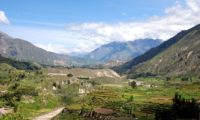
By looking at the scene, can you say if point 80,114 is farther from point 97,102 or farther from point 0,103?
point 0,103

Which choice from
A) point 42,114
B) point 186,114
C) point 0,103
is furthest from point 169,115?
point 0,103

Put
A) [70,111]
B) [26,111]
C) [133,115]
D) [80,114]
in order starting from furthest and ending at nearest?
[26,111], [70,111], [80,114], [133,115]

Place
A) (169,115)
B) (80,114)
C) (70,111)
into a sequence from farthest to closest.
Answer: (70,111) < (80,114) < (169,115)

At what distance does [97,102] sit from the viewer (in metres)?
199

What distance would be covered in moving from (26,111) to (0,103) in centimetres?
1347

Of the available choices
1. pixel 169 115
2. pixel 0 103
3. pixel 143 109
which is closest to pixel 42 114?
pixel 0 103

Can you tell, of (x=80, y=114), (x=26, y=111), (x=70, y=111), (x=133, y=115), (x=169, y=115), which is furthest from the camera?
(x=26, y=111)

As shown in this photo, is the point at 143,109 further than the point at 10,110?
No

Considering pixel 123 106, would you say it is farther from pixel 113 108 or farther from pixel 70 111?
pixel 70 111

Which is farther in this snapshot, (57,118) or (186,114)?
(57,118)

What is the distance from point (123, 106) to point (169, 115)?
4936 cm

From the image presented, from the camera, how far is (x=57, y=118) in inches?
6801

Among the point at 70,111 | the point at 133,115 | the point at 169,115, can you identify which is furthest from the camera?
the point at 70,111

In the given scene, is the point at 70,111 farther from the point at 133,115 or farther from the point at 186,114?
the point at 186,114
